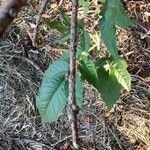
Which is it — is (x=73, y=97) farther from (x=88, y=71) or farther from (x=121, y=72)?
(x=121, y=72)

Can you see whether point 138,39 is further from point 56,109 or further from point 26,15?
point 56,109

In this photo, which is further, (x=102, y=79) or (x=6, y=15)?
(x=102, y=79)

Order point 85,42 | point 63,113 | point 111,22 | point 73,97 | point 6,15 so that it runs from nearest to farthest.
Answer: point 73,97
point 6,15
point 111,22
point 85,42
point 63,113

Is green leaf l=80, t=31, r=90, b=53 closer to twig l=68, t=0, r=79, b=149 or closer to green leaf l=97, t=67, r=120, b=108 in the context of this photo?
green leaf l=97, t=67, r=120, b=108

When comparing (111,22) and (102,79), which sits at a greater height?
(111,22)

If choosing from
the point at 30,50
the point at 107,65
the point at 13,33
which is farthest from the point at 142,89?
the point at 107,65

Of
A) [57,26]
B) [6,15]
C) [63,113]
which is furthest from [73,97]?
[63,113]
